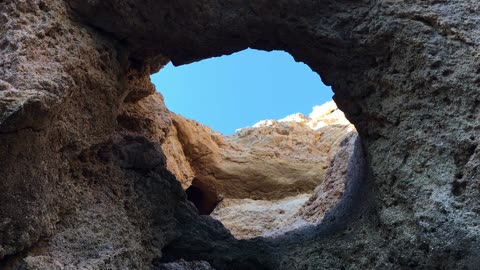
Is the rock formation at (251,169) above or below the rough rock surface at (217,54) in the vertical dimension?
above

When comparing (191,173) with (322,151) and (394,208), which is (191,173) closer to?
(322,151)

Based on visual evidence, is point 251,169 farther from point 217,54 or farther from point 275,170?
point 217,54

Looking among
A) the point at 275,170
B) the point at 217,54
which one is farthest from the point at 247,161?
the point at 217,54

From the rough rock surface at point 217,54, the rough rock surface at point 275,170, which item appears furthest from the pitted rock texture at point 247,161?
the rough rock surface at point 217,54

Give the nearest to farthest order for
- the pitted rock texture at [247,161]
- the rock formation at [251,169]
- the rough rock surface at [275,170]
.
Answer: the rough rock surface at [275,170] < the rock formation at [251,169] < the pitted rock texture at [247,161]

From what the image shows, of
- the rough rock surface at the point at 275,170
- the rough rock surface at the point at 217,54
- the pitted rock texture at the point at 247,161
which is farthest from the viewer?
the pitted rock texture at the point at 247,161

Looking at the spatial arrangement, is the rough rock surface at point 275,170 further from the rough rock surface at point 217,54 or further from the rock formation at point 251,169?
the rough rock surface at point 217,54

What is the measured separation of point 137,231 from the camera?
140 inches

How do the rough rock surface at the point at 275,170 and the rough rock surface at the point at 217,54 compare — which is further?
the rough rock surface at the point at 275,170

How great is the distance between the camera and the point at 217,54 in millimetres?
4055

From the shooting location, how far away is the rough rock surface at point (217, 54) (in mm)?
2979

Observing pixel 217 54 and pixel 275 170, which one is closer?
pixel 217 54

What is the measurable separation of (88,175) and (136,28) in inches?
36.2

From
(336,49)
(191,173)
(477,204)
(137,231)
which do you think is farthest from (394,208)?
(191,173)
